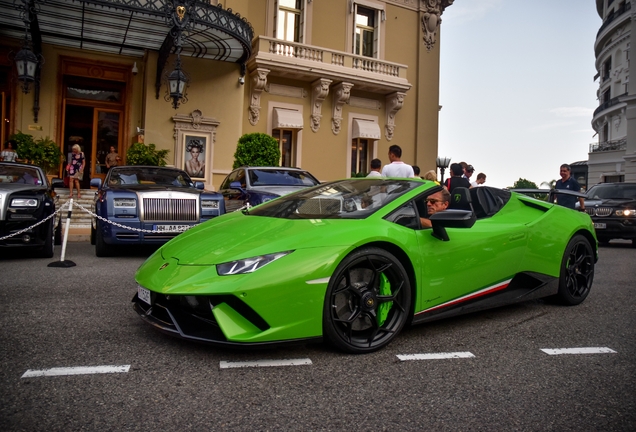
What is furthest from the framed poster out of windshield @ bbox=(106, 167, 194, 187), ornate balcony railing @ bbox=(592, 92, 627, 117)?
ornate balcony railing @ bbox=(592, 92, 627, 117)

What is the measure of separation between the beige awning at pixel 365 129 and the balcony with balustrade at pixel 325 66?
Result: 4.43 ft

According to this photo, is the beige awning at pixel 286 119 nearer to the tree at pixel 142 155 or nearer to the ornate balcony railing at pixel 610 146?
the tree at pixel 142 155

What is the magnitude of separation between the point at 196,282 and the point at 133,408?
0.83m

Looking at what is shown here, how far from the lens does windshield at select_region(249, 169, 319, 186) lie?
10453mm

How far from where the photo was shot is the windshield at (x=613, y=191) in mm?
13539

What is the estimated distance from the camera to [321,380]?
3.02 metres

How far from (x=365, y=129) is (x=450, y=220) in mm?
18285

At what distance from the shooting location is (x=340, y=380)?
9.92 ft

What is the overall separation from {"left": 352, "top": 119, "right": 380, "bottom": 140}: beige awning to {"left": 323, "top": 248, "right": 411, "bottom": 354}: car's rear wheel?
18228 millimetres

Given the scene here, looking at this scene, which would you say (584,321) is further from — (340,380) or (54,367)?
(54,367)

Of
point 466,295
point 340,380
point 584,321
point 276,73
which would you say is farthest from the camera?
point 276,73

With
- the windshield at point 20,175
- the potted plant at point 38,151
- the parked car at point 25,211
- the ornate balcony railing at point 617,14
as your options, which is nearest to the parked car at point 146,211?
the parked car at point 25,211

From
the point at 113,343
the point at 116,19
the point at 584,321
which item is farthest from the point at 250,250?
the point at 116,19

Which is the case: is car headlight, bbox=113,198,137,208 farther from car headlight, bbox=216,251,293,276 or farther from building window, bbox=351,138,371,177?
building window, bbox=351,138,371,177
